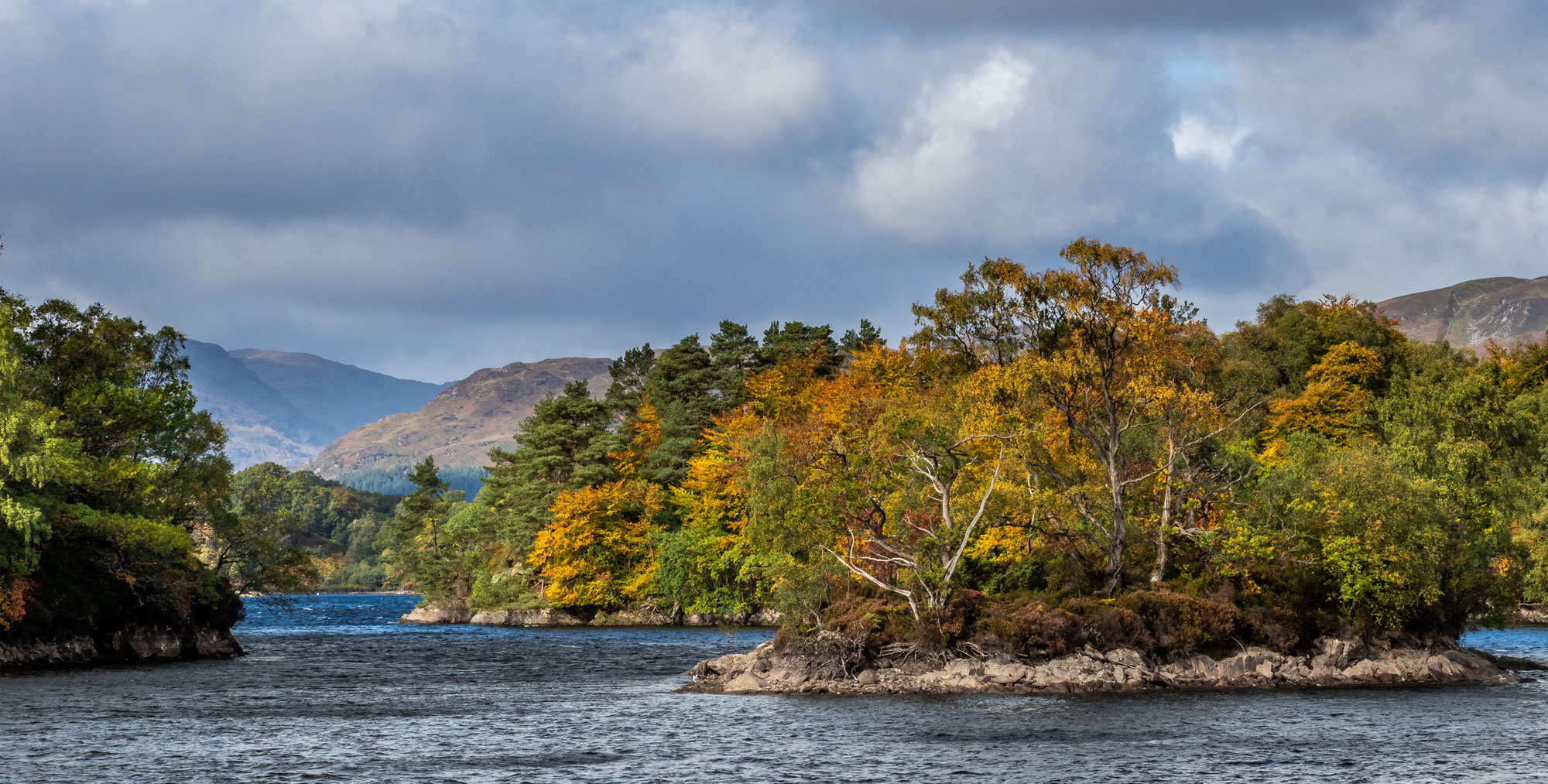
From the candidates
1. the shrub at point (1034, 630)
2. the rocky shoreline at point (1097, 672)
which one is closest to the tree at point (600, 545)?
the rocky shoreline at point (1097, 672)

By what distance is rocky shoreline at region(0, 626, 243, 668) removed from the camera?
54.7 m

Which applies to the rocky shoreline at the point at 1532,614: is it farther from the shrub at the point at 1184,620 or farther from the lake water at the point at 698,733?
the shrub at the point at 1184,620

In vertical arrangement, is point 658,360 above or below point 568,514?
above

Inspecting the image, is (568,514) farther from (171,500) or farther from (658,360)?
(171,500)

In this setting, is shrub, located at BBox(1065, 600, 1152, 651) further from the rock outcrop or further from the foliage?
the rock outcrop

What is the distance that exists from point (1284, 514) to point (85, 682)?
53.2 meters

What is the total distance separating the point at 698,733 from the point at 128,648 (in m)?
41.8

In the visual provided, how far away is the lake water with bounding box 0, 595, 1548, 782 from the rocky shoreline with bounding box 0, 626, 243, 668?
13.7 feet

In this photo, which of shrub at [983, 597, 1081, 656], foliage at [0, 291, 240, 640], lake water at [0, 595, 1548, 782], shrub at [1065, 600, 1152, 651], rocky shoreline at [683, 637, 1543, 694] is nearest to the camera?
lake water at [0, 595, 1548, 782]

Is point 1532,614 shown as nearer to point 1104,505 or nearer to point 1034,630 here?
point 1104,505

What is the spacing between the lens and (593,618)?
347 ft

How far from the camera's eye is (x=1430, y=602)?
49125 millimetres

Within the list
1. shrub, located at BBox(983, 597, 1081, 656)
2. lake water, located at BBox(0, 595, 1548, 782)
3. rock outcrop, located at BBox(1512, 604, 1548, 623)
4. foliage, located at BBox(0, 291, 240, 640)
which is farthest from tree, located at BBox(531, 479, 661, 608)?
rock outcrop, located at BBox(1512, 604, 1548, 623)

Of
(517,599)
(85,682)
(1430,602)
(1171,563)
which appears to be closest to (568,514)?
(517,599)
